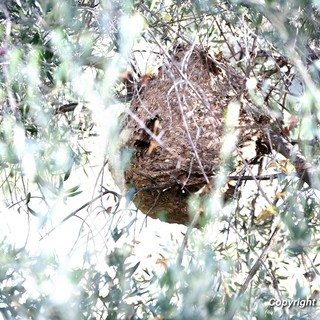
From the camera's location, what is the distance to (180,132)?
1.91m

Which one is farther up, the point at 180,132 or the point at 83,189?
the point at 180,132

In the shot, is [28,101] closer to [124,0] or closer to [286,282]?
[124,0]

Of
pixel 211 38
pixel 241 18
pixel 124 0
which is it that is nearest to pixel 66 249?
pixel 124 0

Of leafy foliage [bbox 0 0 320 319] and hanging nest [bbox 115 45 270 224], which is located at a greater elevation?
hanging nest [bbox 115 45 270 224]

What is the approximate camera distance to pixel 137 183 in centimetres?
197

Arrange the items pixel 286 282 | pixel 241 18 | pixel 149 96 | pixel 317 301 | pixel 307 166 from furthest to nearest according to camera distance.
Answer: pixel 286 282 → pixel 149 96 → pixel 241 18 → pixel 307 166 → pixel 317 301

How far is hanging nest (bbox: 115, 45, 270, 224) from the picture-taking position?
188 cm

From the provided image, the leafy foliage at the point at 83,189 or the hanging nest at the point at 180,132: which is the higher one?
the hanging nest at the point at 180,132

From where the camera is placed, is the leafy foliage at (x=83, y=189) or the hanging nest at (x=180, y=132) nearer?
the leafy foliage at (x=83, y=189)

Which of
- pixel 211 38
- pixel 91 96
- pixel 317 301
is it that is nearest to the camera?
pixel 91 96

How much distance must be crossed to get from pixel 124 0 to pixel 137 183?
745 millimetres

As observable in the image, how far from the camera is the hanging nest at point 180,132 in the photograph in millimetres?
1881

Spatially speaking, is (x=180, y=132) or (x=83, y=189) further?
(x=180, y=132)

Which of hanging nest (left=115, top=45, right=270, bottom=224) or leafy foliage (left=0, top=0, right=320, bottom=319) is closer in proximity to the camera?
leafy foliage (left=0, top=0, right=320, bottom=319)
